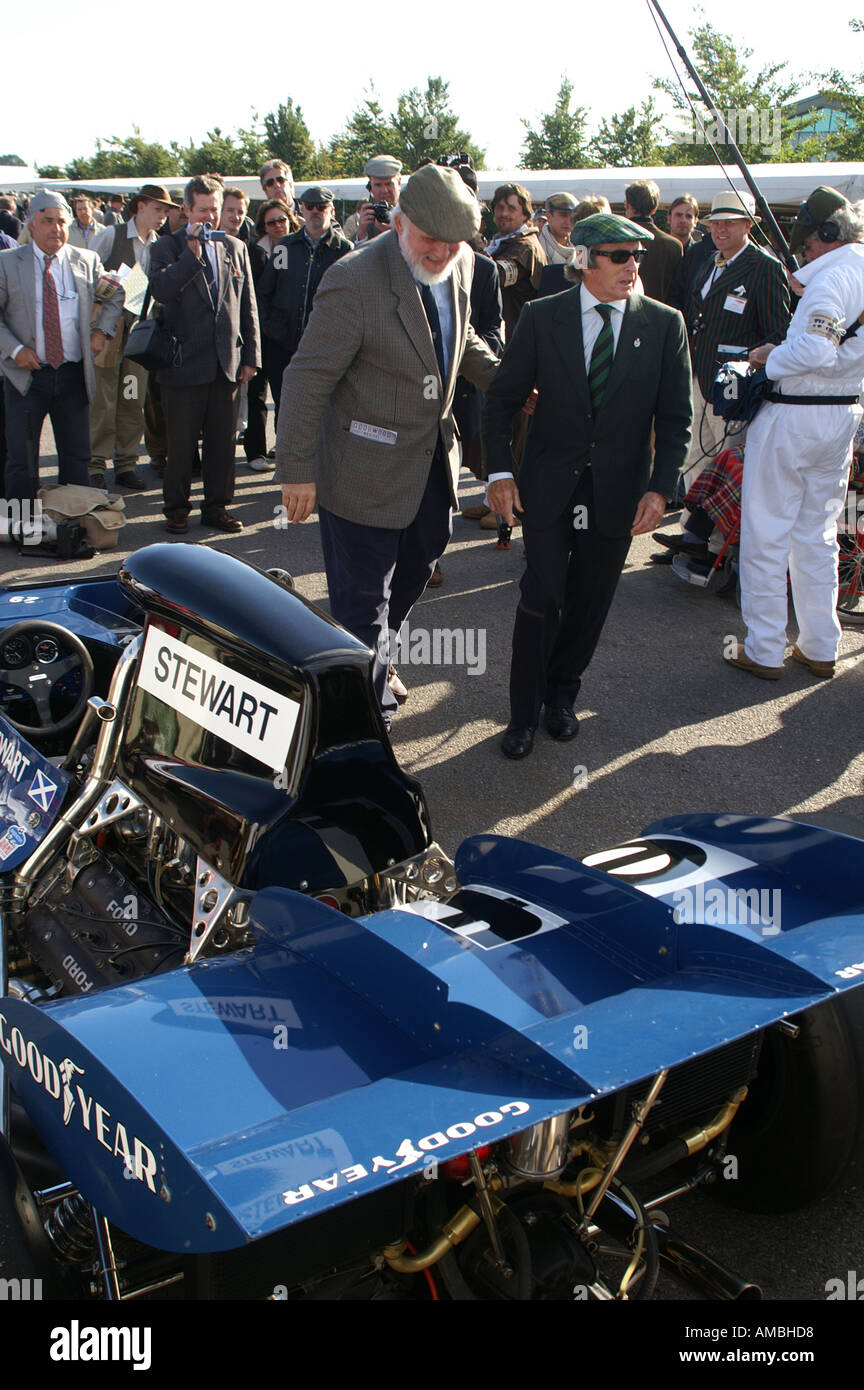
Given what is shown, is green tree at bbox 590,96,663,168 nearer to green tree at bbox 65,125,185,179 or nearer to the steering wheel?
green tree at bbox 65,125,185,179

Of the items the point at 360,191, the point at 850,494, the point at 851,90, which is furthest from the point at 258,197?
the point at 850,494

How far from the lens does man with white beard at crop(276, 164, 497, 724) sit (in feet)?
13.3

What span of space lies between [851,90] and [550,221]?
26.5 m

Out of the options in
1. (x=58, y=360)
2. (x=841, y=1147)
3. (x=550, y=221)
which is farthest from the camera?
(x=550, y=221)

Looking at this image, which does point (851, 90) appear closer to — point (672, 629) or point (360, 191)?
point (360, 191)

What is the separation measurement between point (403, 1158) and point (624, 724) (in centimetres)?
397

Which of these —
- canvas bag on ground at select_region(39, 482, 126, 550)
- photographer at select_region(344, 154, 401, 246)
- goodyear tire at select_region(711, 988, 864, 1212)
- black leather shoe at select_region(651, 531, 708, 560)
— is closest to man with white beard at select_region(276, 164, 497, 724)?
goodyear tire at select_region(711, 988, 864, 1212)

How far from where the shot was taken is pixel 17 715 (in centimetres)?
336

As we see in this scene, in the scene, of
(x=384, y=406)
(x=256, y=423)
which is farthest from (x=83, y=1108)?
(x=256, y=423)

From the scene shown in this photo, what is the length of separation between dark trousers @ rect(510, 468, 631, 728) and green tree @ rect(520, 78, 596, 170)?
2021 inches

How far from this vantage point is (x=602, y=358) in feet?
14.9

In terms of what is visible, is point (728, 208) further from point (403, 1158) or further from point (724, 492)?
point (403, 1158)

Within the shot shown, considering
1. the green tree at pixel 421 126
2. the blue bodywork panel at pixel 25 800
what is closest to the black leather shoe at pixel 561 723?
the blue bodywork panel at pixel 25 800

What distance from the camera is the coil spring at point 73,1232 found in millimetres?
1886
